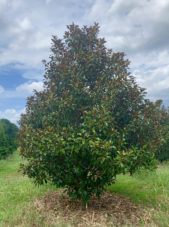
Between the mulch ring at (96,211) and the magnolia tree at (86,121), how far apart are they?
828 millimetres

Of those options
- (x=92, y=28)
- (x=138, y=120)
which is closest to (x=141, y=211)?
(x=138, y=120)

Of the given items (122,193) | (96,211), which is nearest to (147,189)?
(122,193)

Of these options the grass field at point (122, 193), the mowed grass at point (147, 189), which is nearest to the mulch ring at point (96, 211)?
the grass field at point (122, 193)

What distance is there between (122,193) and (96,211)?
3076 millimetres

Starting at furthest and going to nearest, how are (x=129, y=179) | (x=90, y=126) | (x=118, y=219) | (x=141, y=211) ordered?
(x=129, y=179), (x=141, y=211), (x=118, y=219), (x=90, y=126)

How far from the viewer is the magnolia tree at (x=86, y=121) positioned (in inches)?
302

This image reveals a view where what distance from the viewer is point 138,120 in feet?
27.9

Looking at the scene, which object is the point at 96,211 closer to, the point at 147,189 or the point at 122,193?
the point at 122,193

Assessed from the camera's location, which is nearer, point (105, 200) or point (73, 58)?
point (73, 58)

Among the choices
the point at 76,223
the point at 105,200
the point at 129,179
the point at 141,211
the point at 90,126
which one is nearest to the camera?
the point at 90,126

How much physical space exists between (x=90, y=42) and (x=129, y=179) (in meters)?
9.22

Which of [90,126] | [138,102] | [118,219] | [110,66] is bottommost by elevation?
[118,219]

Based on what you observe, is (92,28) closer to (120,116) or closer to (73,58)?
(73,58)

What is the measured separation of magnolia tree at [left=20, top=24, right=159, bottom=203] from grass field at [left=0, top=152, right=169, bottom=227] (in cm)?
164
